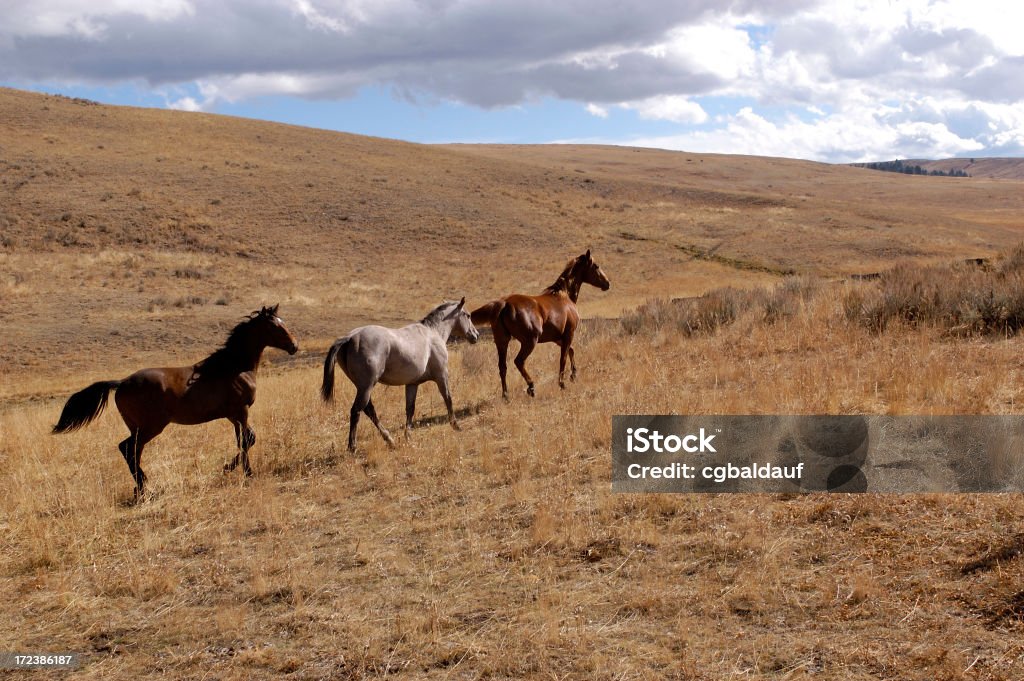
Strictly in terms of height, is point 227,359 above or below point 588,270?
below

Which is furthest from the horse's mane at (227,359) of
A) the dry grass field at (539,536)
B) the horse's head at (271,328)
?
the dry grass field at (539,536)

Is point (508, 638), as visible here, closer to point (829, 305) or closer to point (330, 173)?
point (829, 305)

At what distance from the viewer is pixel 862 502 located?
6.48m

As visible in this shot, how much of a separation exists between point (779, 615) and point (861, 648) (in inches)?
23.4

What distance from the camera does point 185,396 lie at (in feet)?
30.1

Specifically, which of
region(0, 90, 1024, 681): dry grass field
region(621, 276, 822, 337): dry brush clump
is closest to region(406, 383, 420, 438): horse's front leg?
region(0, 90, 1024, 681): dry grass field

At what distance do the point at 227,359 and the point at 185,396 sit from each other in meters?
0.65

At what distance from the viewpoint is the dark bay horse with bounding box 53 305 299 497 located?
9008 mm

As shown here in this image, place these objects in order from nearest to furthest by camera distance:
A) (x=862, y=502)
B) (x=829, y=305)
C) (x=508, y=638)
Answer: (x=508, y=638) → (x=862, y=502) → (x=829, y=305)

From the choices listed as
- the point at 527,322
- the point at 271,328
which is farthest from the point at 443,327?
the point at 271,328

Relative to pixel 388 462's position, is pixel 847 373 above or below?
above

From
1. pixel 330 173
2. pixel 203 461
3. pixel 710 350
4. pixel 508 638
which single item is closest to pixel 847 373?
pixel 710 350

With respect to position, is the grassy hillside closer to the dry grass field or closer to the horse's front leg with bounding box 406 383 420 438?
the dry grass field

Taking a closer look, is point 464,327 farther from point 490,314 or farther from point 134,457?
point 134,457
